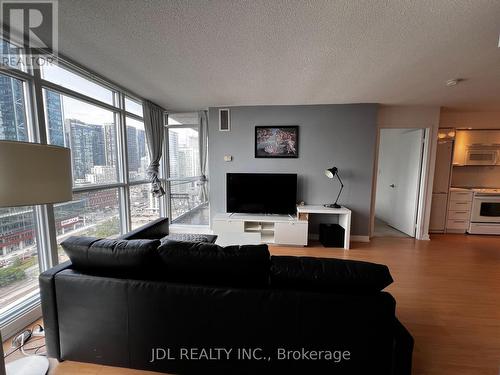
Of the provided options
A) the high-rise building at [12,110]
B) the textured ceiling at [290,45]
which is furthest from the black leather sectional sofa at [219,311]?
the textured ceiling at [290,45]

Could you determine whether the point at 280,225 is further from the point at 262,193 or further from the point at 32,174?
the point at 32,174

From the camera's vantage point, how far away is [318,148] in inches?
147

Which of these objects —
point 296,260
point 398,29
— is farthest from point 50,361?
point 398,29

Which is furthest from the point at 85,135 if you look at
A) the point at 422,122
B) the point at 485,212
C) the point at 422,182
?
the point at 485,212

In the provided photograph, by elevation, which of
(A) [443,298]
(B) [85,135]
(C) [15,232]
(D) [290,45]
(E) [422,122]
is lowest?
(A) [443,298]

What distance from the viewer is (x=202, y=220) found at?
14.5ft

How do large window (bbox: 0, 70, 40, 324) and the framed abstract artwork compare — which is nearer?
large window (bbox: 0, 70, 40, 324)

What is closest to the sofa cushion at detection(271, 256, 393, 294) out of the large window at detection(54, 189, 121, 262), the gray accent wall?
the large window at detection(54, 189, 121, 262)

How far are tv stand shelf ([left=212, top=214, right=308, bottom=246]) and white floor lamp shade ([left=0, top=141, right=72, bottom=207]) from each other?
243cm

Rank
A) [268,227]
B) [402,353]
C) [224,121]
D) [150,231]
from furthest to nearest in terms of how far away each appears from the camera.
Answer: [224,121] → [268,227] → [150,231] → [402,353]

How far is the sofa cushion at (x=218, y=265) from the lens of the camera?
3.98ft

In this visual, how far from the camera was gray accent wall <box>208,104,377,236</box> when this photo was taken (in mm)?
3607

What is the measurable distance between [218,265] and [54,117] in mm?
2408

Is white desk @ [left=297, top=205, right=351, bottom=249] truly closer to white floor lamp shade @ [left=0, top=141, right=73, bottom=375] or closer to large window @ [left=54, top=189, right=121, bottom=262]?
large window @ [left=54, top=189, right=121, bottom=262]
